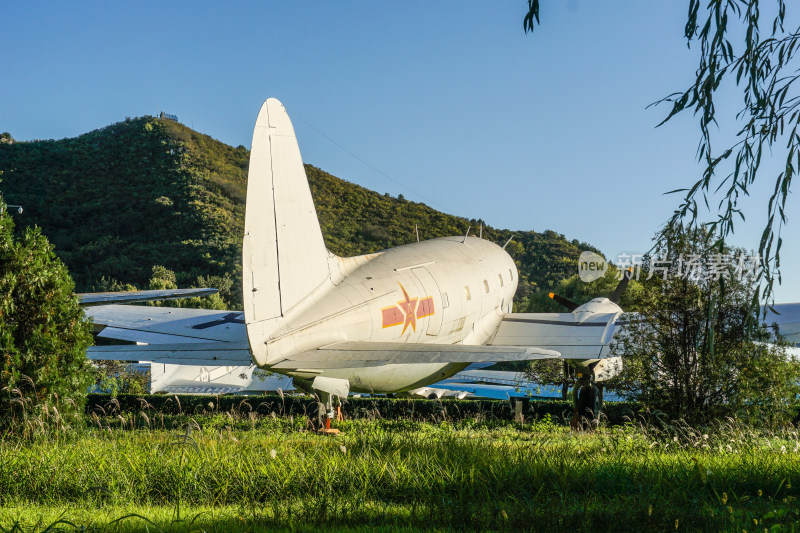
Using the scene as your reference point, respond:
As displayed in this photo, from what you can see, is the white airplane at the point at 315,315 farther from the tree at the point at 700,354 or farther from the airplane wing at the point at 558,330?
the tree at the point at 700,354

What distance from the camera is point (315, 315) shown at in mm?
11227

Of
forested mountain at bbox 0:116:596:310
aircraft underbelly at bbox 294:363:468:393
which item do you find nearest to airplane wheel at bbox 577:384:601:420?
aircraft underbelly at bbox 294:363:468:393

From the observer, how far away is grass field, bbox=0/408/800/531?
198 inches

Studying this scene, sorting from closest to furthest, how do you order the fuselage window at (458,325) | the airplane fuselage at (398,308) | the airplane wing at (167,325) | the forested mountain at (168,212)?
the airplane fuselage at (398,308)
the airplane wing at (167,325)
the fuselage window at (458,325)
the forested mountain at (168,212)

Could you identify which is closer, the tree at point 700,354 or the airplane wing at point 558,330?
the tree at point 700,354

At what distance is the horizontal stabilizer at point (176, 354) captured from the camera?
11.6 metres

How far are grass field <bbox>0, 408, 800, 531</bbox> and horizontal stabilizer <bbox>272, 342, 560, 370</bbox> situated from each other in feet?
5.91

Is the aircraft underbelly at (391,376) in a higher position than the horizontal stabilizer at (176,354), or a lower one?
lower

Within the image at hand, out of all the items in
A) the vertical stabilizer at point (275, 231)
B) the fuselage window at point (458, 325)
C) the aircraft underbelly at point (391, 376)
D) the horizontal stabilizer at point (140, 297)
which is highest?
the vertical stabilizer at point (275, 231)

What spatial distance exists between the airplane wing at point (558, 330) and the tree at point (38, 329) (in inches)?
406

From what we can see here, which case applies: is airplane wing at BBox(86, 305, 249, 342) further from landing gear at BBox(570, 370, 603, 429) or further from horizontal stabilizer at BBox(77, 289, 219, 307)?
landing gear at BBox(570, 370, 603, 429)

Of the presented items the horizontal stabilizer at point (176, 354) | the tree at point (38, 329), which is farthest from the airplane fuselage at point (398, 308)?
the tree at point (38, 329)

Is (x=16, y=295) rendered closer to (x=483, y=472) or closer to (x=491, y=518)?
(x=483, y=472)

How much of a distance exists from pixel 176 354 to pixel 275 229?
3.03 meters
